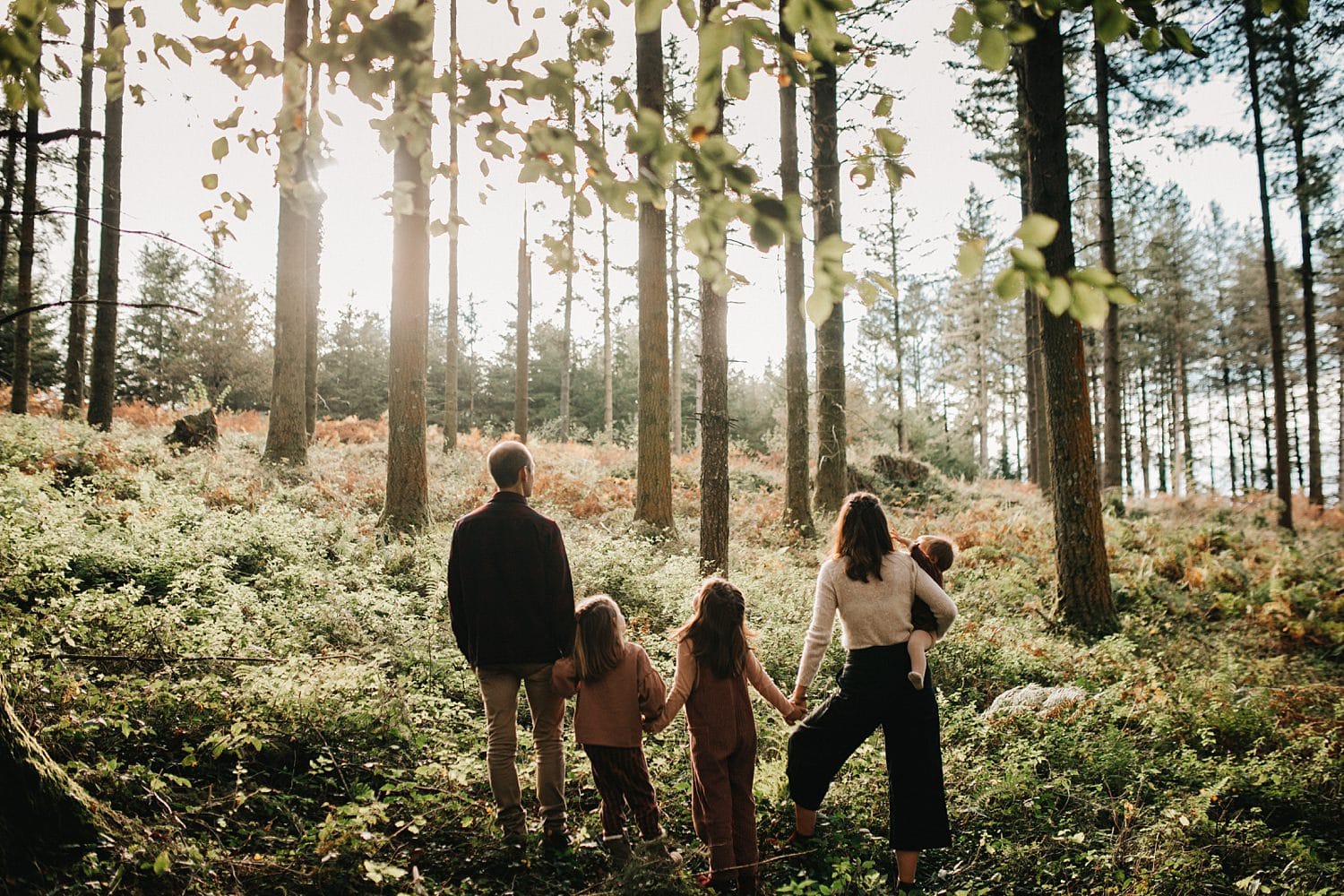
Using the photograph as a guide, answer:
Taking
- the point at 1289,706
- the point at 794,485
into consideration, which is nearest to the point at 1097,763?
the point at 1289,706

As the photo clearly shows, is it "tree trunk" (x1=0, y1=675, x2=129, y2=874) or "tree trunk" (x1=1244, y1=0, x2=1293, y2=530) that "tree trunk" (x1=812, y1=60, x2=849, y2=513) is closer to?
"tree trunk" (x1=0, y1=675, x2=129, y2=874)

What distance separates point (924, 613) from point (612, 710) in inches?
77.5

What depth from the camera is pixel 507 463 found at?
4.10m

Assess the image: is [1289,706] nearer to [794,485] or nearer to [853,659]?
[853,659]

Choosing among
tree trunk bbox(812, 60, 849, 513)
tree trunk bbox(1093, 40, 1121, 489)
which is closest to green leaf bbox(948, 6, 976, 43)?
tree trunk bbox(812, 60, 849, 513)

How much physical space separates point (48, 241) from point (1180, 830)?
83.3 feet

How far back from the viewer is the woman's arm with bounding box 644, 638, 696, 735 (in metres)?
3.93

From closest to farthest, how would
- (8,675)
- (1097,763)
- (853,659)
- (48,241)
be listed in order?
(8,675), (853,659), (1097,763), (48,241)

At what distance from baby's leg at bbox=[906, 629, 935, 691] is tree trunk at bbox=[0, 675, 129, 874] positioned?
410 cm

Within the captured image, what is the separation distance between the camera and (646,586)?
312 inches

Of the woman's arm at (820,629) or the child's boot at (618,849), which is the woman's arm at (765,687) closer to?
the woman's arm at (820,629)

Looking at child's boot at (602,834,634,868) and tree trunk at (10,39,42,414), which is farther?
tree trunk at (10,39,42,414)

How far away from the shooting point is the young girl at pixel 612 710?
12.6 ft

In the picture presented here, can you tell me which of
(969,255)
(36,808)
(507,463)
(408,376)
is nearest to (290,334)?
(408,376)
